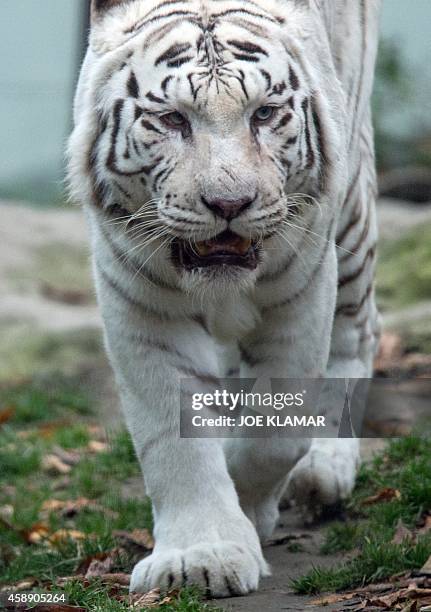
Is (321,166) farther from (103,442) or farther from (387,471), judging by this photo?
(103,442)

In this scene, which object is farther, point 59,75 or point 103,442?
point 59,75

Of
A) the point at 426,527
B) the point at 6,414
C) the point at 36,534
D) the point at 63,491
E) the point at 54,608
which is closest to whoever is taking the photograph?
the point at 54,608

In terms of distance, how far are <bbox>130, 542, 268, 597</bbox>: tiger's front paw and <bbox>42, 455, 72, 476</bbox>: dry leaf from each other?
7.55ft

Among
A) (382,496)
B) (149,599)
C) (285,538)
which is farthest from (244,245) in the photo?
(382,496)

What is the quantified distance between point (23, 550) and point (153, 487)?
1050 mm

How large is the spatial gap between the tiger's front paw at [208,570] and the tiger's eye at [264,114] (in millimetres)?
1240

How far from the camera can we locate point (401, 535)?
12.8 ft

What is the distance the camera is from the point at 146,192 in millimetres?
3621

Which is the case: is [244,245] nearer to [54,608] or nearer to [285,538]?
[54,608]

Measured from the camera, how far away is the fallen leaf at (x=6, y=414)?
6.82 metres

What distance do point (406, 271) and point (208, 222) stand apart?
16.8ft

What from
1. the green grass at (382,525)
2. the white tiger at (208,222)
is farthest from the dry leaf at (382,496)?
the white tiger at (208,222)

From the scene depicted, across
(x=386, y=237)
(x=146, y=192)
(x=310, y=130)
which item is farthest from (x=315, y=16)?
(x=386, y=237)

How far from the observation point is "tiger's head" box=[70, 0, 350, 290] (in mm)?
3385
